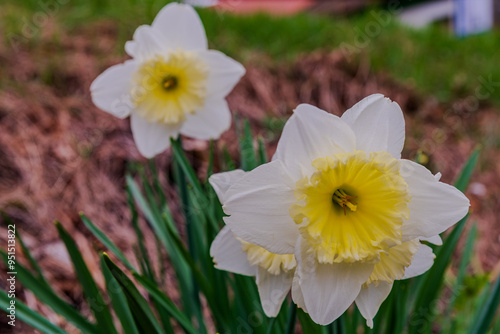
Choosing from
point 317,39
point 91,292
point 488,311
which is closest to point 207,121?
point 91,292

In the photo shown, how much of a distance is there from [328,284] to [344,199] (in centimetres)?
11

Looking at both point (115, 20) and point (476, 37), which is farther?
point (476, 37)

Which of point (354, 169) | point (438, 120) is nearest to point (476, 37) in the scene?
point (438, 120)

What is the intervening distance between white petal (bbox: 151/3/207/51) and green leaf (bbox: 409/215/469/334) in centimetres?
69

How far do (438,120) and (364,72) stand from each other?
2.17ft

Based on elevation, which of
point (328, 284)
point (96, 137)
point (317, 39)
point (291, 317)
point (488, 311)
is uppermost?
point (328, 284)

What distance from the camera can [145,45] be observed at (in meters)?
1.08

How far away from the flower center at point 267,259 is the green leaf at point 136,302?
6.5 inches

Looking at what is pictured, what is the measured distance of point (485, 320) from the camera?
0.95m

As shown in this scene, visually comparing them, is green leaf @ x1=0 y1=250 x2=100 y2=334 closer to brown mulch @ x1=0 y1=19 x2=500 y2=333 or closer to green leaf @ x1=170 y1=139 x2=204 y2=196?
green leaf @ x1=170 y1=139 x2=204 y2=196

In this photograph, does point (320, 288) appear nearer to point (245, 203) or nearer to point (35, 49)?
point (245, 203)

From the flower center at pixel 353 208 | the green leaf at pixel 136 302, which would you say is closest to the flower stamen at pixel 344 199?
the flower center at pixel 353 208

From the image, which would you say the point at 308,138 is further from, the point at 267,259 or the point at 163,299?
the point at 163,299

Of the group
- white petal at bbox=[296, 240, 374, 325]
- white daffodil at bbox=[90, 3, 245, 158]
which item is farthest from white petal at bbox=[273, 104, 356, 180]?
white daffodil at bbox=[90, 3, 245, 158]
